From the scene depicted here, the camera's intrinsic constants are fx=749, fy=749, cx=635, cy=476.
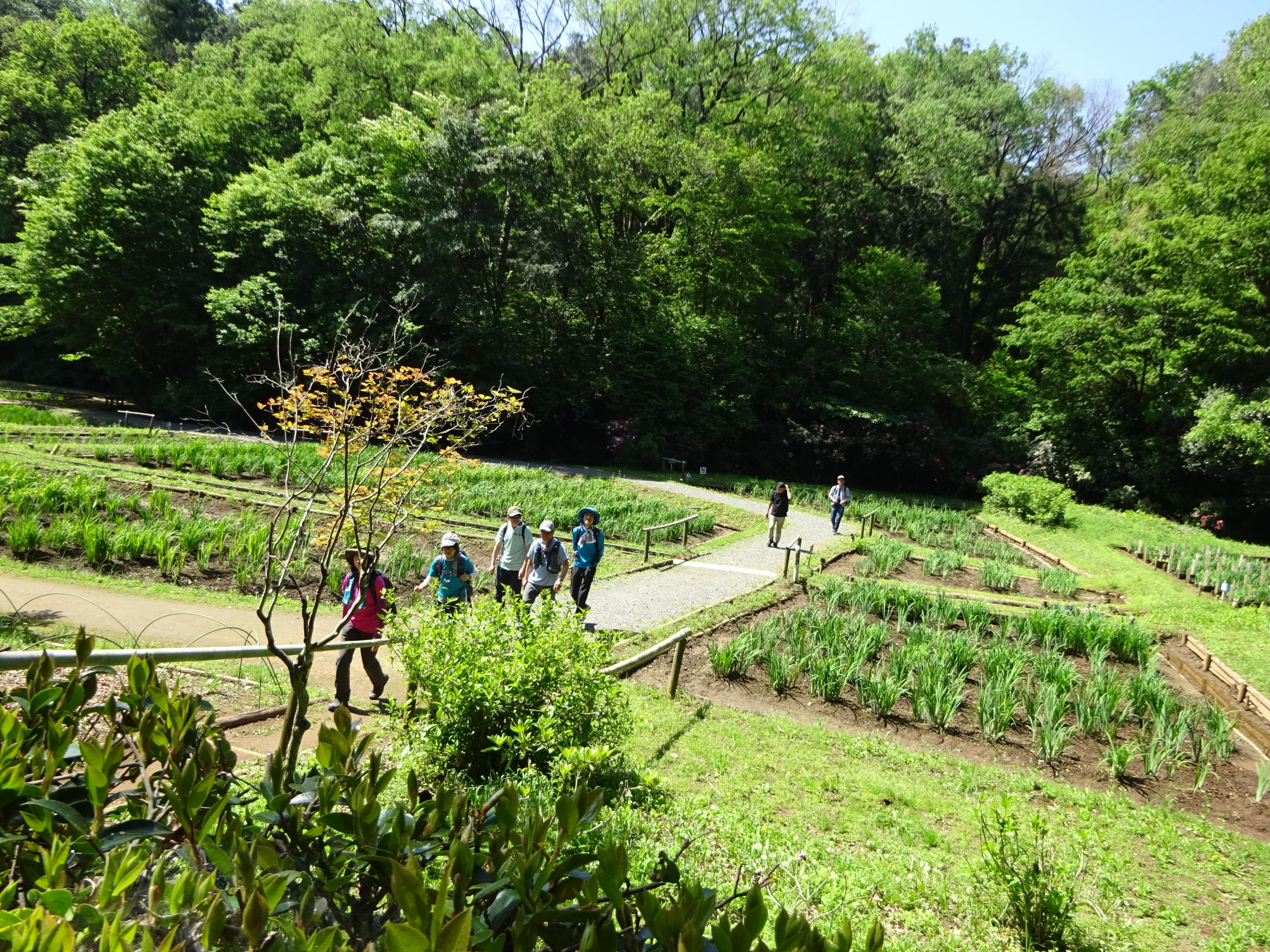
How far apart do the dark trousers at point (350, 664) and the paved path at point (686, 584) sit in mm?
3156

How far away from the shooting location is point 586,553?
29.4 feet

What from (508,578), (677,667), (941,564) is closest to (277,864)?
(677,667)

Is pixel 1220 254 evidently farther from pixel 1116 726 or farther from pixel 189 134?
pixel 189 134

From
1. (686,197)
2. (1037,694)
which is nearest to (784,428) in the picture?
(686,197)

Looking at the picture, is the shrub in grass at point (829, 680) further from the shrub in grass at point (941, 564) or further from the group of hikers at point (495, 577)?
the shrub in grass at point (941, 564)

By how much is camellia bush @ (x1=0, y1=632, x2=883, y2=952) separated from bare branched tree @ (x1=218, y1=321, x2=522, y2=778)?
0.77 ft

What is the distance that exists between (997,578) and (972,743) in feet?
21.2

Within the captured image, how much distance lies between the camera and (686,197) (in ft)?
97.5

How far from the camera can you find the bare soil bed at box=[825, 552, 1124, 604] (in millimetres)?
12367

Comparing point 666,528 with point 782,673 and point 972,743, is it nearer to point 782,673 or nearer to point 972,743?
point 782,673

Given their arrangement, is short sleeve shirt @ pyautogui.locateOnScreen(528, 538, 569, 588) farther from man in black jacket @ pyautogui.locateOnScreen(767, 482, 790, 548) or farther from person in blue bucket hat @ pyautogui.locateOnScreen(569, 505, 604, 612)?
man in black jacket @ pyautogui.locateOnScreen(767, 482, 790, 548)

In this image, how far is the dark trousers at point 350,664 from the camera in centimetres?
608

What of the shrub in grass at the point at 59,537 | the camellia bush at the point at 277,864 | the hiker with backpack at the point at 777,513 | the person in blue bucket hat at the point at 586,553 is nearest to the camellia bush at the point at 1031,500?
the hiker with backpack at the point at 777,513

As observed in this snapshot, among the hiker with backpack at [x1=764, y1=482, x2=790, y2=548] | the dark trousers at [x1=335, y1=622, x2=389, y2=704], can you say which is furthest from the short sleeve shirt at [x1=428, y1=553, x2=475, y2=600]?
the hiker with backpack at [x1=764, y1=482, x2=790, y2=548]
